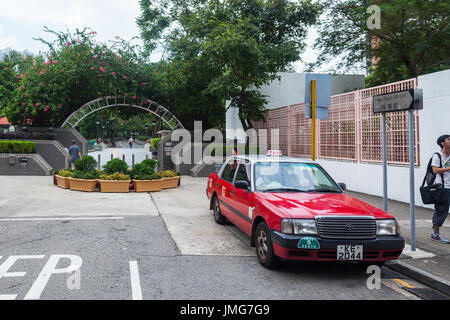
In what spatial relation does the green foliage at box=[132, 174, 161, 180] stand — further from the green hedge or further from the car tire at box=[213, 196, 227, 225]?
the green hedge

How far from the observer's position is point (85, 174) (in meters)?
13.5

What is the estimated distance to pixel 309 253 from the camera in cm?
490

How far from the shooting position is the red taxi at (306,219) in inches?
192

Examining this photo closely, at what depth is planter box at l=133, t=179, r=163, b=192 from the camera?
44.1 feet

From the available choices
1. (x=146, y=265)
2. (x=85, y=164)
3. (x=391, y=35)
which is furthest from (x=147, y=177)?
(x=391, y=35)

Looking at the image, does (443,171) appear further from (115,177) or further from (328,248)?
(115,177)

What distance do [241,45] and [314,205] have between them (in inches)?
480

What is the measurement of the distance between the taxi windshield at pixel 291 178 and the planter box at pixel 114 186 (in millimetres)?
7372

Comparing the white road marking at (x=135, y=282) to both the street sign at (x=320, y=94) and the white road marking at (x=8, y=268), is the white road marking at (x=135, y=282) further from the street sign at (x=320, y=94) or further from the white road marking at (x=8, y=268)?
the street sign at (x=320, y=94)

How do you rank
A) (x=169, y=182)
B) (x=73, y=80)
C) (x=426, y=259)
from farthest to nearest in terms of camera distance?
(x=73, y=80) → (x=169, y=182) → (x=426, y=259)

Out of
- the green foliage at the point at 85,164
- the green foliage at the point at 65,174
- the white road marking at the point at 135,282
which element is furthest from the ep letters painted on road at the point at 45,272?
the green foliage at the point at 65,174

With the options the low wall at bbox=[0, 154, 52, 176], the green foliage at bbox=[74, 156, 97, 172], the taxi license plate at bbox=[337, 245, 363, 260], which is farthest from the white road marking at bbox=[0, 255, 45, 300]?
the low wall at bbox=[0, 154, 52, 176]

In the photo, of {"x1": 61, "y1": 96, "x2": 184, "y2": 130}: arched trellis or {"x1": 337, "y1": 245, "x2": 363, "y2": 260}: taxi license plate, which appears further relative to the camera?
{"x1": 61, "y1": 96, "x2": 184, "y2": 130}: arched trellis

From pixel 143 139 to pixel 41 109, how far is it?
8318 cm
